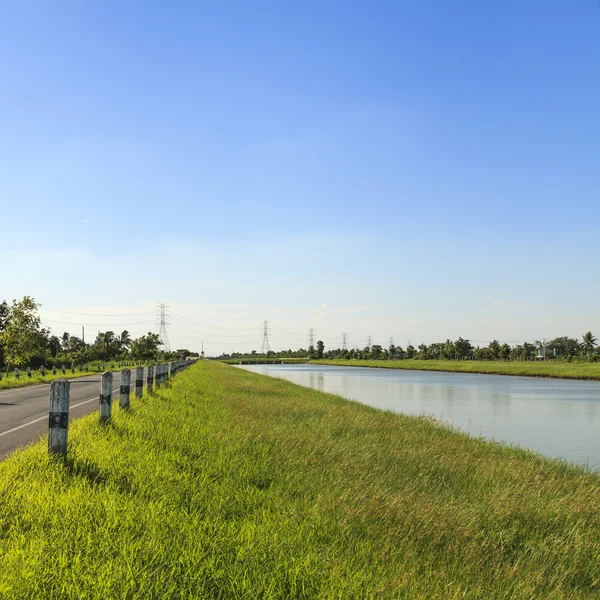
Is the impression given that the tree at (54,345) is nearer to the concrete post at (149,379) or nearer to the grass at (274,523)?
the concrete post at (149,379)

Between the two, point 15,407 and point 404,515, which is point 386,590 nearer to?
point 404,515

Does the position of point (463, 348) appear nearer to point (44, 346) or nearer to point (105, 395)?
point (44, 346)

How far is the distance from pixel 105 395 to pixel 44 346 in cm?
7468

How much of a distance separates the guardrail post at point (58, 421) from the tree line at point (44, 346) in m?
35.0

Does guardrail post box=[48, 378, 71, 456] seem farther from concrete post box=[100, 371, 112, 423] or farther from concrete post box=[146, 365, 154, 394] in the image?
concrete post box=[146, 365, 154, 394]

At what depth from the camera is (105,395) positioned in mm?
10875

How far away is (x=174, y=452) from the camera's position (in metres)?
8.77

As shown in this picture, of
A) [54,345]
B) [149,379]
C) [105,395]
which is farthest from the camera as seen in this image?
[54,345]

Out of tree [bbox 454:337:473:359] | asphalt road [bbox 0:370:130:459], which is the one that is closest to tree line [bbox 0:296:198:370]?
asphalt road [bbox 0:370:130:459]

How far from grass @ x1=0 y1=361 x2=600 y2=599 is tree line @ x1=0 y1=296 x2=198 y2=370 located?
3302 cm

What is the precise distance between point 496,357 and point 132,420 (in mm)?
161054

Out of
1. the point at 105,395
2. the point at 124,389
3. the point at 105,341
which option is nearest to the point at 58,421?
the point at 105,395

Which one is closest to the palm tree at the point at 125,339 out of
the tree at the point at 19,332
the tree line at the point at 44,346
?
the tree line at the point at 44,346

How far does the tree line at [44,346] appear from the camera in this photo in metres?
40.5
